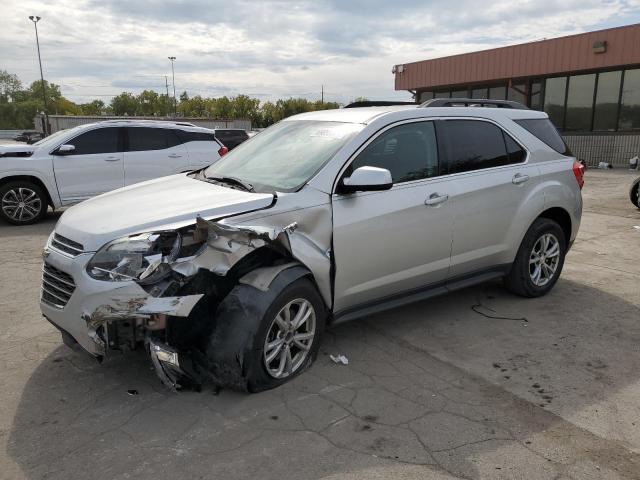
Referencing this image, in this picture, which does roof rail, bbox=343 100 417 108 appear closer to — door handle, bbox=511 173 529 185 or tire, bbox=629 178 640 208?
door handle, bbox=511 173 529 185

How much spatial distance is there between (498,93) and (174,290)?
23.2 meters

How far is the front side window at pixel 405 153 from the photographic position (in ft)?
13.1

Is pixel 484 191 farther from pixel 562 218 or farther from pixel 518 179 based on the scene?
pixel 562 218

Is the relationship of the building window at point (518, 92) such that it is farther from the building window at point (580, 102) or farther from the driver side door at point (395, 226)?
the driver side door at point (395, 226)

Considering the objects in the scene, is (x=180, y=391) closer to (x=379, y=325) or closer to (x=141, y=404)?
(x=141, y=404)

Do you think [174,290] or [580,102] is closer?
[174,290]

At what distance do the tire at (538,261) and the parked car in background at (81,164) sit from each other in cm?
707

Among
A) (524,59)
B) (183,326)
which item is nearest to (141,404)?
(183,326)

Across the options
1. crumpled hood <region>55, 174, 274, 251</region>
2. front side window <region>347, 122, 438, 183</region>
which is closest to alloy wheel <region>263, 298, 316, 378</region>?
crumpled hood <region>55, 174, 274, 251</region>

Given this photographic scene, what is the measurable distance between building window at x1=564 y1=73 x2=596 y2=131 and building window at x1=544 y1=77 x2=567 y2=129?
26cm

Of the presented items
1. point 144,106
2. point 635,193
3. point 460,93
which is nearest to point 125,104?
point 144,106

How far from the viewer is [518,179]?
4.88 meters

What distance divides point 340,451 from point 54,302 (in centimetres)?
203

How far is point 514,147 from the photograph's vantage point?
4977 millimetres
